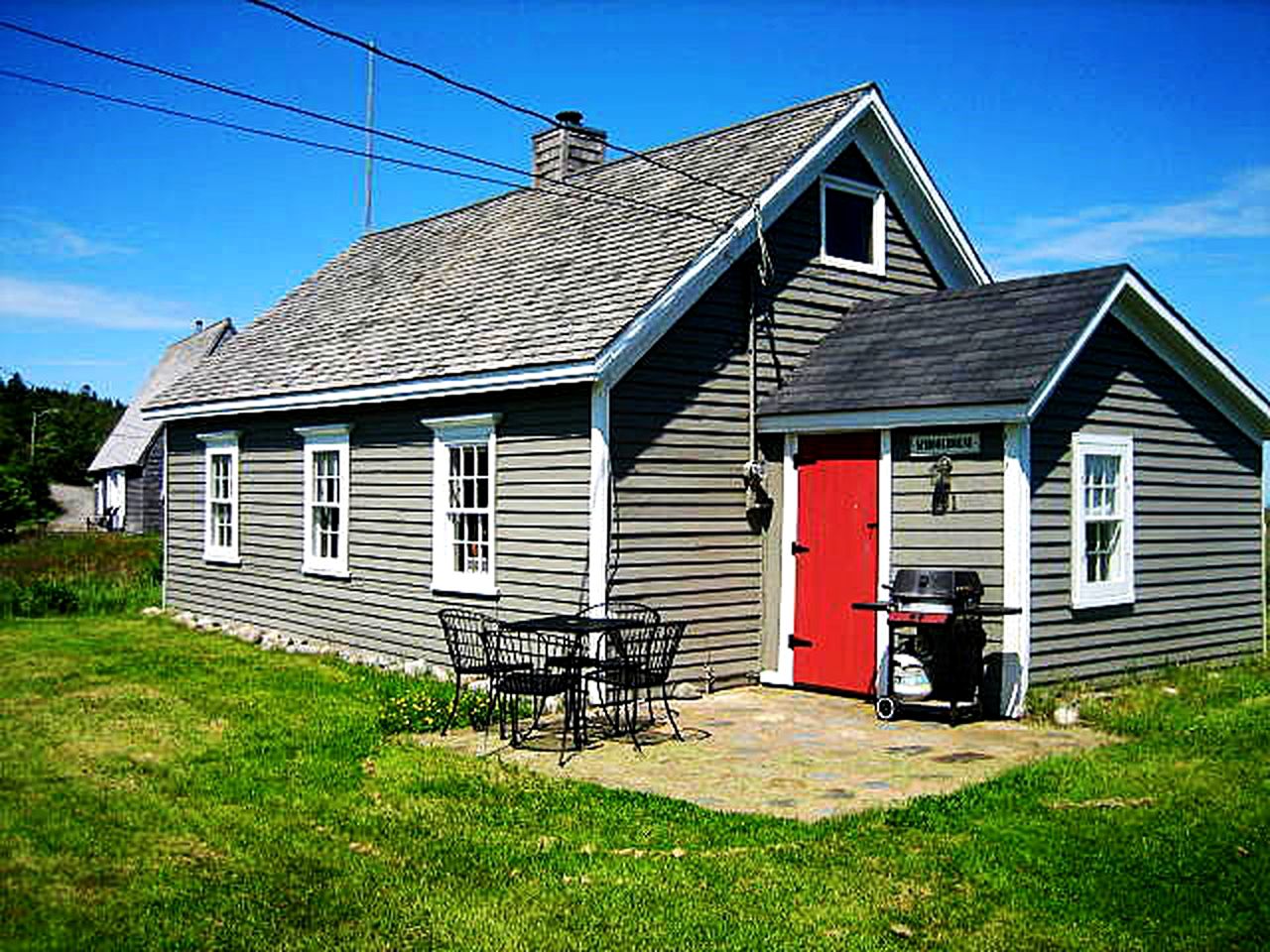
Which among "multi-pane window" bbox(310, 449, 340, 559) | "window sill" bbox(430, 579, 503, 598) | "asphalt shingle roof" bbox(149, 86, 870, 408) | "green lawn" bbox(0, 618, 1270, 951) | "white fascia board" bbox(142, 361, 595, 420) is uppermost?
"asphalt shingle roof" bbox(149, 86, 870, 408)

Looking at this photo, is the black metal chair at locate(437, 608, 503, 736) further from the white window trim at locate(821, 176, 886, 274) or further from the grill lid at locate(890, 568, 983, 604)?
the white window trim at locate(821, 176, 886, 274)

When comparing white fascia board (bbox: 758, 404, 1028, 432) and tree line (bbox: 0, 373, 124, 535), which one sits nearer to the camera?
white fascia board (bbox: 758, 404, 1028, 432)

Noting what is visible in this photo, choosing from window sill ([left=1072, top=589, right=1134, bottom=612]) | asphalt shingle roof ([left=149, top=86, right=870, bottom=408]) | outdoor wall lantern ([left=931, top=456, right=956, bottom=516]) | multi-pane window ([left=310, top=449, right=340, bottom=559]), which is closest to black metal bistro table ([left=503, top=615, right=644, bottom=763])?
asphalt shingle roof ([left=149, top=86, right=870, bottom=408])

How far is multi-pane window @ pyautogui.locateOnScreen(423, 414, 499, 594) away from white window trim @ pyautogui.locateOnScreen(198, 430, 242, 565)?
→ 537 cm

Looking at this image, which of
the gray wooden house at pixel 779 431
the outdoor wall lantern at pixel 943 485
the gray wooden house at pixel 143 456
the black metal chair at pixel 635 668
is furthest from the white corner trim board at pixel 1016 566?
the gray wooden house at pixel 143 456

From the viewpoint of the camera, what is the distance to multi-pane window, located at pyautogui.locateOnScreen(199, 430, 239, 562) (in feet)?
57.8

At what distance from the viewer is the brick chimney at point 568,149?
17203 millimetres

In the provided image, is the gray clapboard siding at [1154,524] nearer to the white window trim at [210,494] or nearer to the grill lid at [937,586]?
the grill lid at [937,586]

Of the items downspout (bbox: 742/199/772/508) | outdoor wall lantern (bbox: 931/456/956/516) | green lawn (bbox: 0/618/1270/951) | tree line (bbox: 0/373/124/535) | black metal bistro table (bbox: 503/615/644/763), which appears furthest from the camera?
tree line (bbox: 0/373/124/535)

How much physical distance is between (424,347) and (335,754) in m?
5.97

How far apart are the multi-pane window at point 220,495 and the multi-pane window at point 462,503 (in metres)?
5.52

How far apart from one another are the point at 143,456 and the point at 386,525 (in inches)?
1263

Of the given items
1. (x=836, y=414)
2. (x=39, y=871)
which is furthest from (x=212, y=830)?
(x=836, y=414)

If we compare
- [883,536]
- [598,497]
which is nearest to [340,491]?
[598,497]
